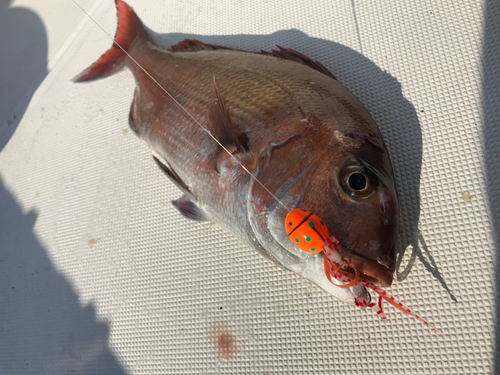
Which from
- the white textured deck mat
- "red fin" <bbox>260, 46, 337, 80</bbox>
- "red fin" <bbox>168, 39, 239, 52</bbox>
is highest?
"red fin" <bbox>168, 39, 239, 52</bbox>

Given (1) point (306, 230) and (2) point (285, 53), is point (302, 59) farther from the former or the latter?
(1) point (306, 230)

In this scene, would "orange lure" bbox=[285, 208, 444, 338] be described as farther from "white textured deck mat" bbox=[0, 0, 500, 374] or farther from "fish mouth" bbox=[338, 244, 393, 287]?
"white textured deck mat" bbox=[0, 0, 500, 374]

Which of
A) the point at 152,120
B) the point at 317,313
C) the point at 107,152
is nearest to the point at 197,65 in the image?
the point at 152,120

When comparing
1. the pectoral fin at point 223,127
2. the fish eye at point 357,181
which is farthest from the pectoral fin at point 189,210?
the fish eye at point 357,181

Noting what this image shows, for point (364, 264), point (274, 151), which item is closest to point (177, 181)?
point (274, 151)

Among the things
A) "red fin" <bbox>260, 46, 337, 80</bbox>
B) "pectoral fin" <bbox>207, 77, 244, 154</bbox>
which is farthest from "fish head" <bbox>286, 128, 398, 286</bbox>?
"red fin" <bbox>260, 46, 337, 80</bbox>
